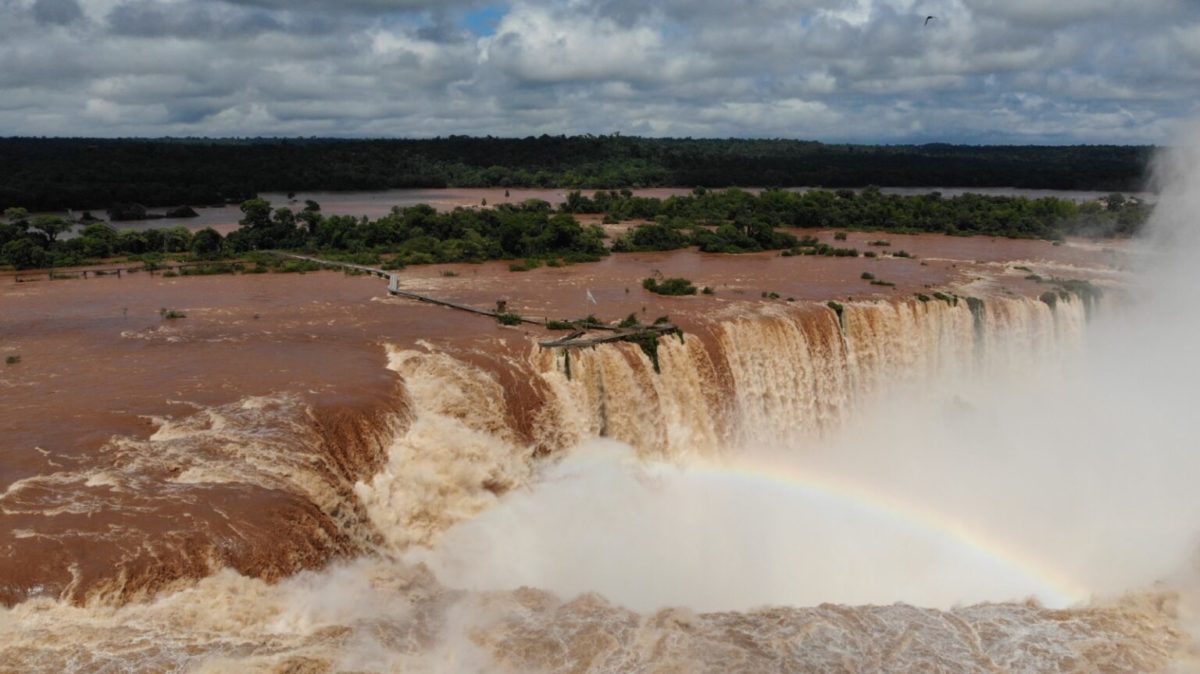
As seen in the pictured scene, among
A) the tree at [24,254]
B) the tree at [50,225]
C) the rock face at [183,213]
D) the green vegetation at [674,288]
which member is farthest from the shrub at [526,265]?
the rock face at [183,213]

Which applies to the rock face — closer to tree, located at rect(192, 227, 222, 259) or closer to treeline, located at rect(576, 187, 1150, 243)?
tree, located at rect(192, 227, 222, 259)

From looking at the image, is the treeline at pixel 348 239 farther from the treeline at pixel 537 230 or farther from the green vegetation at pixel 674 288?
the green vegetation at pixel 674 288

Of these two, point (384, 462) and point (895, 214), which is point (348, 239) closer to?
point (384, 462)

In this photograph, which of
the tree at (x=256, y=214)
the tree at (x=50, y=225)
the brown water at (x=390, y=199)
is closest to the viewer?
the tree at (x=50, y=225)

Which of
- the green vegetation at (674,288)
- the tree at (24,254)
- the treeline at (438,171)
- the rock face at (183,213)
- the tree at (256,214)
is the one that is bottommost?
the green vegetation at (674,288)

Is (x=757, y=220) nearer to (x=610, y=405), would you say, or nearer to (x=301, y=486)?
(x=610, y=405)

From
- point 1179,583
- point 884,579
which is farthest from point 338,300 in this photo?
point 1179,583

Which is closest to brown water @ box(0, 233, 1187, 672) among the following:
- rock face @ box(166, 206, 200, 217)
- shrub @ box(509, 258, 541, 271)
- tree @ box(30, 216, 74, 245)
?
shrub @ box(509, 258, 541, 271)
